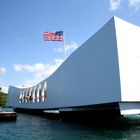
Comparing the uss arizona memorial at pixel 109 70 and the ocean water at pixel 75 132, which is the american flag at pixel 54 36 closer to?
the uss arizona memorial at pixel 109 70

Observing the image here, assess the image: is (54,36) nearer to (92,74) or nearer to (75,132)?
(92,74)

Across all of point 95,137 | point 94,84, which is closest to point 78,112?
point 94,84

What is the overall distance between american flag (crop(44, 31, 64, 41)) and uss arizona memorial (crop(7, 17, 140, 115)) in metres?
4.47

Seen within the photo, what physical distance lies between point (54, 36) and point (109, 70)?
12.7 meters

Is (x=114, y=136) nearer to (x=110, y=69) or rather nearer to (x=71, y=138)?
(x=71, y=138)

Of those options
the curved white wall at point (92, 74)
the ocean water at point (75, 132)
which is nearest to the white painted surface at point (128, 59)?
the curved white wall at point (92, 74)

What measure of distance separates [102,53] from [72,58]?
6.36 m

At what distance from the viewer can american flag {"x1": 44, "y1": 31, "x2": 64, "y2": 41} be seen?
29.9 m

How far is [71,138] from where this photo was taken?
15.1 metres

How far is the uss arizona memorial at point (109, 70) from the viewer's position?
18.6 m

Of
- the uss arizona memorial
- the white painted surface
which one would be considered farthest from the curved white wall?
the white painted surface

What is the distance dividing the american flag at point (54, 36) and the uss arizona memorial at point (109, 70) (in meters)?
4.47

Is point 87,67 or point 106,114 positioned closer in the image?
point 87,67

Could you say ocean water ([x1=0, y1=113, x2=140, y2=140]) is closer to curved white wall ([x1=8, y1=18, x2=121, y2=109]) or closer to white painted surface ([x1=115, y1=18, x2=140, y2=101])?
curved white wall ([x1=8, y1=18, x2=121, y2=109])
